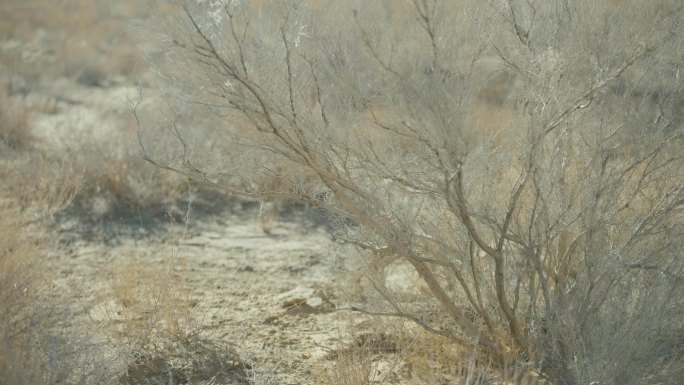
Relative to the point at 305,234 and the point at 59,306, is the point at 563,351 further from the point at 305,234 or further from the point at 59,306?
the point at 305,234

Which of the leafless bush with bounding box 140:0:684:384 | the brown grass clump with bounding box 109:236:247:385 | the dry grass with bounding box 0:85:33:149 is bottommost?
the brown grass clump with bounding box 109:236:247:385

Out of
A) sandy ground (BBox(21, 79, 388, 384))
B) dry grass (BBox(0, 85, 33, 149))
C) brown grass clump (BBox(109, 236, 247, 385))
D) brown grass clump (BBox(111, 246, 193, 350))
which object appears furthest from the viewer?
dry grass (BBox(0, 85, 33, 149))

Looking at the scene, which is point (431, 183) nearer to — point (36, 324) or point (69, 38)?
point (36, 324)

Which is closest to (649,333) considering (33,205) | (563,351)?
(563,351)

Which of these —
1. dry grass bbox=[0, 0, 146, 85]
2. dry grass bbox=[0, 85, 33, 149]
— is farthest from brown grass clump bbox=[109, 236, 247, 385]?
dry grass bbox=[0, 0, 146, 85]

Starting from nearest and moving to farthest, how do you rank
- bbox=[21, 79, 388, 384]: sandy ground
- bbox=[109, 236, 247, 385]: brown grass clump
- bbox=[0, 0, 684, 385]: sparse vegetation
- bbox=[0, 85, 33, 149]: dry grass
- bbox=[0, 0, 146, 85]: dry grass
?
bbox=[0, 0, 684, 385]: sparse vegetation < bbox=[109, 236, 247, 385]: brown grass clump < bbox=[21, 79, 388, 384]: sandy ground < bbox=[0, 85, 33, 149]: dry grass < bbox=[0, 0, 146, 85]: dry grass

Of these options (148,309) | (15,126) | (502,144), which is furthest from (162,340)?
(15,126)

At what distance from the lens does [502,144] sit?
4520mm

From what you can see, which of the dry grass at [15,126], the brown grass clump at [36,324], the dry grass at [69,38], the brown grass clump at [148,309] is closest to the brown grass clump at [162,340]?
the brown grass clump at [148,309]

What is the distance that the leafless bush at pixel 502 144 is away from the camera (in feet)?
13.5

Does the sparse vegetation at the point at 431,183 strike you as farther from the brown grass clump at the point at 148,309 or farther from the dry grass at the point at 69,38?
the dry grass at the point at 69,38

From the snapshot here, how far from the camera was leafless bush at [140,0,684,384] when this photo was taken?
13.5ft

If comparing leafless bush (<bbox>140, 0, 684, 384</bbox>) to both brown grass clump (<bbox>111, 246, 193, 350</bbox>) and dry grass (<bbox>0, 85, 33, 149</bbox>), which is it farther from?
dry grass (<bbox>0, 85, 33, 149</bbox>)

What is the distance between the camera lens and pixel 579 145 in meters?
4.59
